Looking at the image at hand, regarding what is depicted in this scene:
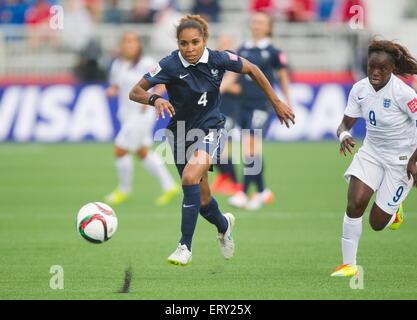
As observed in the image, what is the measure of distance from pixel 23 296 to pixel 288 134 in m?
15.1

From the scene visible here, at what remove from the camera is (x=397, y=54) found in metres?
8.62

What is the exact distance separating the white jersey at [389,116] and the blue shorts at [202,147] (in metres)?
1.36

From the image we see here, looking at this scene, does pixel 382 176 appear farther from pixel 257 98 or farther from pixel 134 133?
pixel 134 133

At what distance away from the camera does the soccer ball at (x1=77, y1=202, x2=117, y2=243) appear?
919 centimetres

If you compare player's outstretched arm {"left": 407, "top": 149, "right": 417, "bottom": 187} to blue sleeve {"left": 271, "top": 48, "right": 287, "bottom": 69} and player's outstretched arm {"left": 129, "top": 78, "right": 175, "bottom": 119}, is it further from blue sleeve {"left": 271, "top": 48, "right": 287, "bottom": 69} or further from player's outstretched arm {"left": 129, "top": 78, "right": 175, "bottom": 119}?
blue sleeve {"left": 271, "top": 48, "right": 287, "bottom": 69}

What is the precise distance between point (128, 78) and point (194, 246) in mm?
4971

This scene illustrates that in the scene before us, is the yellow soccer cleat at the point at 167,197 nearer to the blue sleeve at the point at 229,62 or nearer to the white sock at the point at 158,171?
the white sock at the point at 158,171

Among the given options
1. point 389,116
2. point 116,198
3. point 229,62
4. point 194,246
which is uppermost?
point 229,62

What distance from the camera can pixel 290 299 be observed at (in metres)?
7.68

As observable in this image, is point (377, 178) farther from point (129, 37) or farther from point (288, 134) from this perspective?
point (288, 134)

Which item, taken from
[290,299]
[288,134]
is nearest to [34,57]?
[288,134]

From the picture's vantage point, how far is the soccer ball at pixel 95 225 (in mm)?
9188

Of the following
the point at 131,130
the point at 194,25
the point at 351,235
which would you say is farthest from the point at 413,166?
the point at 131,130

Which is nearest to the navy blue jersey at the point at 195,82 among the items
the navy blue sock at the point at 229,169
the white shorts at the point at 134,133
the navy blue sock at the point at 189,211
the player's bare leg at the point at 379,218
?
the navy blue sock at the point at 189,211
